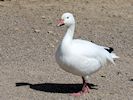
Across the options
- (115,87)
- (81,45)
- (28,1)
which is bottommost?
(28,1)

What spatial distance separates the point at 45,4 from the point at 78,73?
8.32 m

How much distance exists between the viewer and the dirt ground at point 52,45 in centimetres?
970

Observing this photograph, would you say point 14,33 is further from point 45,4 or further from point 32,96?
point 32,96

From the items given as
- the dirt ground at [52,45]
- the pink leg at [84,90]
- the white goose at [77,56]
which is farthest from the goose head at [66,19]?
the dirt ground at [52,45]

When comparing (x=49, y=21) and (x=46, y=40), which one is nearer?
(x=46, y=40)

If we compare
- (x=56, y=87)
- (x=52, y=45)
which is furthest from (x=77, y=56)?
(x=52, y=45)

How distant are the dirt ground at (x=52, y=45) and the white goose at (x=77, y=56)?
1.49 ft

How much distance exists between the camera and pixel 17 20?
15516mm

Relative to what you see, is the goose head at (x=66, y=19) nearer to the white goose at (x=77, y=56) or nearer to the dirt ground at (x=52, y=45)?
the white goose at (x=77, y=56)

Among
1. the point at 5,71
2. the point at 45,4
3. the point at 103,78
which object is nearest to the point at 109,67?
the point at 103,78

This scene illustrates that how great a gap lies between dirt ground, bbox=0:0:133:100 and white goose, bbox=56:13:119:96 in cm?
45

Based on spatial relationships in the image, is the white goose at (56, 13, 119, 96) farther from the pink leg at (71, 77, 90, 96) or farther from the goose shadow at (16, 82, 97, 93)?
the goose shadow at (16, 82, 97, 93)

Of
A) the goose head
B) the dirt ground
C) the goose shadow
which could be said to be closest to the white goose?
the goose head

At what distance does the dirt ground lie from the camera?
31.8 ft
